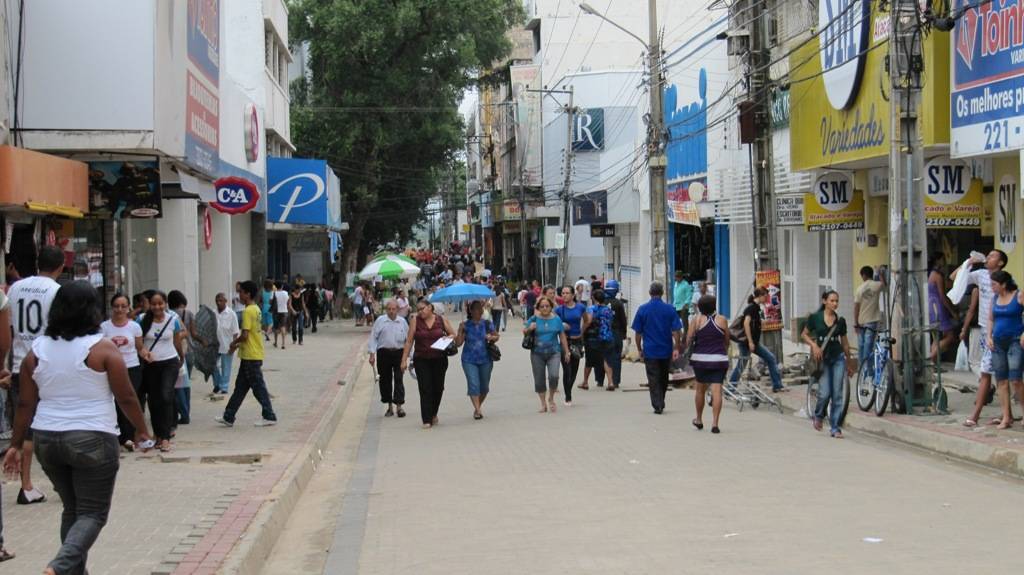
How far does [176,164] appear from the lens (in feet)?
53.6

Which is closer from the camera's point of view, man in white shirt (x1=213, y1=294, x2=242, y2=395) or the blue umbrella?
man in white shirt (x1=213, y1=294, x2=242, y2=395)

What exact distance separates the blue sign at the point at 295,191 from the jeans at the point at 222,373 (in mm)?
17415

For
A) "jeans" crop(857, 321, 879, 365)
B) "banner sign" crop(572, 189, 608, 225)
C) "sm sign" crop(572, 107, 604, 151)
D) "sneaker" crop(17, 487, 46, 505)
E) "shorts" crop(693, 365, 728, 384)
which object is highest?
"sm sign" crop(572, 107, 604, 151)

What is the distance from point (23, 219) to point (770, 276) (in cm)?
1158

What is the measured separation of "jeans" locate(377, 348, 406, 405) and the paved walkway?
2144 millimetres

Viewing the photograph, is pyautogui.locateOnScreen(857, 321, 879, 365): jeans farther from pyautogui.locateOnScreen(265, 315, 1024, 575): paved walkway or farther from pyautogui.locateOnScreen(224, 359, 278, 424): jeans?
pyautogui.locateOnScreen(224, 359, 278, 424): jeans

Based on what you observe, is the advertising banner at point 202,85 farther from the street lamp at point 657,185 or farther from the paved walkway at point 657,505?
the street lamp at point 657,185

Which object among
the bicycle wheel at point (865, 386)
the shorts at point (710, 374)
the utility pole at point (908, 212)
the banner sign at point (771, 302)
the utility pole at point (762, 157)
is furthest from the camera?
the utility pole at point (762, 157)

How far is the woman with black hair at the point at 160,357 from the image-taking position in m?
12.7

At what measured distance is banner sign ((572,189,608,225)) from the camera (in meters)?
44.0

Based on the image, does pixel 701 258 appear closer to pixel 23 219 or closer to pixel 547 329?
pixel 547 329

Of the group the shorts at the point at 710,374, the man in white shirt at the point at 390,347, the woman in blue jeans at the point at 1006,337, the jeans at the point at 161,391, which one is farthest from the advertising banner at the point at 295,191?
the woman in blue jeans at the point at 1006,337

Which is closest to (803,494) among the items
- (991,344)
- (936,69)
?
(991,344)

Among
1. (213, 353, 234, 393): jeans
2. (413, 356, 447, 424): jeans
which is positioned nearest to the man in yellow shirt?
(413, 356, 447, 424): jeans
